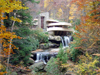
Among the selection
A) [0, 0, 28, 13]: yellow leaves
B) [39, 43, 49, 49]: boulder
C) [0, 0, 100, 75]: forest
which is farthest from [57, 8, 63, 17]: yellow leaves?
[0, 0, 28, 13]: yellow leaves

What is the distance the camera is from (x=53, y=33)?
18.6m

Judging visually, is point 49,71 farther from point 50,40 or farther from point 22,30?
point 50,40

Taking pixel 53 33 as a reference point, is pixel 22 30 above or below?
above

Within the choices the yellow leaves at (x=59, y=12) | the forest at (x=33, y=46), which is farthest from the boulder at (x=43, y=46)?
the yellow leaves at (x=59, y=12)

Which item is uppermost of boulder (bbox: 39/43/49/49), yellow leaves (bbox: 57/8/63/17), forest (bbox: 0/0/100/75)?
yellow leaves (bbox: 57/8/63/17)

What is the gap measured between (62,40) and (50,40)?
79.4 inches

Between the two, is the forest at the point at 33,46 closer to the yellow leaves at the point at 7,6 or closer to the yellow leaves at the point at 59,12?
the yellow leaves at the point at 7,6

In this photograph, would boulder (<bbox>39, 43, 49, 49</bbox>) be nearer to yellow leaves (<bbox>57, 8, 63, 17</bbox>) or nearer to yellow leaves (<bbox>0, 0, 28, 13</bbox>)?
yellow leaves (<bbox>0, 0, 28, 13</bbox>)

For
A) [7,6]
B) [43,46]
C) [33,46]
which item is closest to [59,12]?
[43,46]

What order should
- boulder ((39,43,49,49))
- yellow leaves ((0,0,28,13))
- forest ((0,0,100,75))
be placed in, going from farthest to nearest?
1. boulder ((39,43,49,49))
2. forest ((0,0,100,75))
3. yellow leaves ((0,0,28,13))

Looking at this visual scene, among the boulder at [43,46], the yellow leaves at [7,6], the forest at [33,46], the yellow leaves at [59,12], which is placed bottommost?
the boulder at [43,46]

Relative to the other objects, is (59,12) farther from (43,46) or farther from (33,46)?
(33,46)

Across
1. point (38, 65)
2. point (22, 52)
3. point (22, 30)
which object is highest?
point (22, 30)

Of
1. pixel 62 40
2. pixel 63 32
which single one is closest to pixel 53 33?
pixel 63 32
